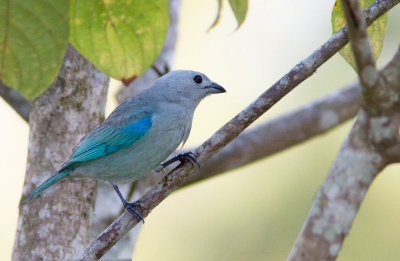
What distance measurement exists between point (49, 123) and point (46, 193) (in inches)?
17.7

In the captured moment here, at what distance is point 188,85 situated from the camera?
5.03 m

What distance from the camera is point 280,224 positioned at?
7047mm

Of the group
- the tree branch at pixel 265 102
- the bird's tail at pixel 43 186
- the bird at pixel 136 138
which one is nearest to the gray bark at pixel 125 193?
the bird at pixel 136 138

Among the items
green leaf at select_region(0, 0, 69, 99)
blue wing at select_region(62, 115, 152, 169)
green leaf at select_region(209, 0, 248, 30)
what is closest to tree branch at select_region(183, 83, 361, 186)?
blue wing at select_region(62, 115, 152, 169)

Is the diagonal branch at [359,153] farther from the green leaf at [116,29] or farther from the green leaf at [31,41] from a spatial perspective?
the green leaf at [31,41]

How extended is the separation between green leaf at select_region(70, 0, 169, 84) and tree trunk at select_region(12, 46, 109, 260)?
46.4 inches

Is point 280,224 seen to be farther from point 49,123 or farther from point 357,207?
point 357,207

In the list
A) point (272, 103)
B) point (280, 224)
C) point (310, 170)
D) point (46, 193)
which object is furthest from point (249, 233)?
point (272, 103)

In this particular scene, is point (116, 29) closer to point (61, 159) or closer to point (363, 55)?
point (363, 55)

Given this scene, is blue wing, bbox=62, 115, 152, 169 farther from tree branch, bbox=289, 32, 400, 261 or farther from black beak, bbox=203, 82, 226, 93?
tree branch, bbox=289, 32, 400, 261

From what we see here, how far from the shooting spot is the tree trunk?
377cm

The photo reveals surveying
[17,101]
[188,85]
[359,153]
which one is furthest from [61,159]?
[359,153]

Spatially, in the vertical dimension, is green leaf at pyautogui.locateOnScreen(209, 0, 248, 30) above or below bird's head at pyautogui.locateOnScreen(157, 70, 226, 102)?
below

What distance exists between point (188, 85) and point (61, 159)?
4.46 feet
